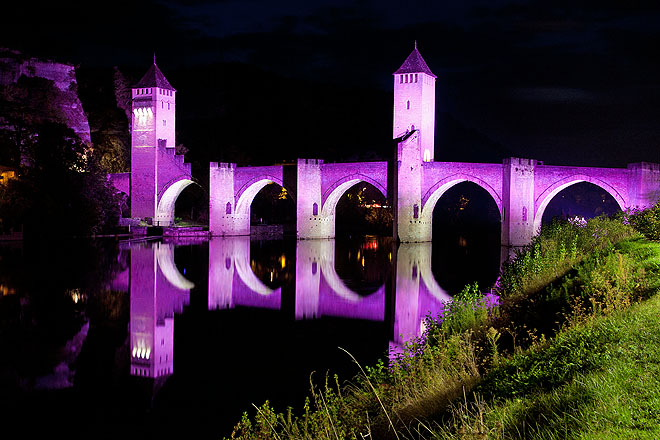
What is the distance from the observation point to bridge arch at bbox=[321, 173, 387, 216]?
33469mm

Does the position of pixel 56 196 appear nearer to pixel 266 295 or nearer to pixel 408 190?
pixel 408 190

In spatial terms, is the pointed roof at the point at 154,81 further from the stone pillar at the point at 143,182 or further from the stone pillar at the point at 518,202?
the stone pillar at the point at 518,202

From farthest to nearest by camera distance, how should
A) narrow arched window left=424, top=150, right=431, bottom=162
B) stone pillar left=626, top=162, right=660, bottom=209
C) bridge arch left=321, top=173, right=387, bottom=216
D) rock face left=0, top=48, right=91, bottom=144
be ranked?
rock face left=0, top=48, right=91, bottom=144 → narrow arched window left=424, top=150, right=431, bottom=162 → bridge arch left=321, top=173, right=387, bottom=216 → stone pillar left=626, top=162, right=660, bottom=209

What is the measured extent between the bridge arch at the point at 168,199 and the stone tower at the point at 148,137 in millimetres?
408

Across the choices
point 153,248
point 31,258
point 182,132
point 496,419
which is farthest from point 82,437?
point 182,132

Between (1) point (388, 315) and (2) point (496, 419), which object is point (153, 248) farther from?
(2) point (496, 419)

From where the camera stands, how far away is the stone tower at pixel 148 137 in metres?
40.3

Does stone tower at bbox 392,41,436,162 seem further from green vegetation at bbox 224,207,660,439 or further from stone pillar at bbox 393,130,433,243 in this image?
green vegetation at bbox 224,207,660,439

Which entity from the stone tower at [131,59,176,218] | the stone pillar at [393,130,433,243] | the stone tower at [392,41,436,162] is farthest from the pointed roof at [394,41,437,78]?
the stone tower at [131,59,176,218]

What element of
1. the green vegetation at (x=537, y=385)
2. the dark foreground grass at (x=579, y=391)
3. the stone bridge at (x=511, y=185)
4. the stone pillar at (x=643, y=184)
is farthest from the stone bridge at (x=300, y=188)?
the dark foreground grass at (x=579, y=391)

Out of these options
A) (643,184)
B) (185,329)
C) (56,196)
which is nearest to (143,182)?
(56,196)

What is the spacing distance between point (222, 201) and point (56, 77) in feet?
62.1

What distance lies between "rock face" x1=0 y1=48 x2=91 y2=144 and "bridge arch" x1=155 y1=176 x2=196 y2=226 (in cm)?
888

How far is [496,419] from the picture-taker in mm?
3719
